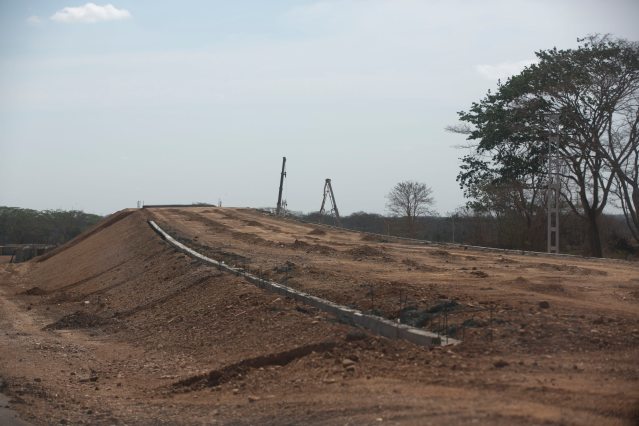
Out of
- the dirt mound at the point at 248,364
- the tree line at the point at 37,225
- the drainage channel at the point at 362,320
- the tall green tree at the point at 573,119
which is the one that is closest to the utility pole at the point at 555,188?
the tall green tree at the point at 573,119

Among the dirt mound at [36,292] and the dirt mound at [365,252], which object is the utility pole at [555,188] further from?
the dirt mound at [36,292]

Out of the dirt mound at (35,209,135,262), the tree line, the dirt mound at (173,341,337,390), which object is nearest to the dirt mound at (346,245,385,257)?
the dirt mound at (173,341,337,390)

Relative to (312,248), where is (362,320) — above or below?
below

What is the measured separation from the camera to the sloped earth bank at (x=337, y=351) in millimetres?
6016

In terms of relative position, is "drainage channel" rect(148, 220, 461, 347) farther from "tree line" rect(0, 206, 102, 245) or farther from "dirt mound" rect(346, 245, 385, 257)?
"tree line" rect(0, 206, 102, 245)

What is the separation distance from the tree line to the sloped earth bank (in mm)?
62778

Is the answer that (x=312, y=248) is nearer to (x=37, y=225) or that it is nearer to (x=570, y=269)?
(x=570, y=269)

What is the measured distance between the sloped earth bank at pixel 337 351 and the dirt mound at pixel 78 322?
0.18ft

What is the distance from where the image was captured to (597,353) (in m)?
6.92

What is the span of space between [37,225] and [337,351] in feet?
252

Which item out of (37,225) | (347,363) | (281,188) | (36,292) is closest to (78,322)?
(347,363)

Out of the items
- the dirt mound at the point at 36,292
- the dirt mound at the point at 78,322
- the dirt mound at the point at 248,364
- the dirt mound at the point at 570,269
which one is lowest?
the dirt mound at the point at 36,292

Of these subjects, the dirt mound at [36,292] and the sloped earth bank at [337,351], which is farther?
the dirt mound at [36,292]

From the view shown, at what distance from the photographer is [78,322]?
15.0 meters
